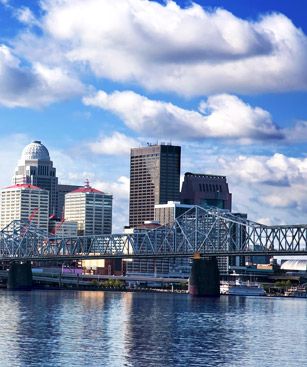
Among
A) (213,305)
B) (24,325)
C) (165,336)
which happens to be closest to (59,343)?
(165,336)

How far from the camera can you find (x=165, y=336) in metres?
112

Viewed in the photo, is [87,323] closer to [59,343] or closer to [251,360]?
[59,343]

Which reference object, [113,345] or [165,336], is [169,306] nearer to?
[165,336]

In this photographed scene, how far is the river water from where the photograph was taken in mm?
90938

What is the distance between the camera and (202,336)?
115 meters

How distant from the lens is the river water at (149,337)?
90.9 metres

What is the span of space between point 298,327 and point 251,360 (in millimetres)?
40502

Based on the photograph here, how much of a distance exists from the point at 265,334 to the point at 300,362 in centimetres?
2823

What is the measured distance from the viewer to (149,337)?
110500 mm

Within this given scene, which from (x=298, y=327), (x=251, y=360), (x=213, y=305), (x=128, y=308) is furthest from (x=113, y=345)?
(x=213, y=305)

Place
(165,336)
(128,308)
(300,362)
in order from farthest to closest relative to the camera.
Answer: (128,308) → (165,336) → (300,362)

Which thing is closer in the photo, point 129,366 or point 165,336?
point 129,366

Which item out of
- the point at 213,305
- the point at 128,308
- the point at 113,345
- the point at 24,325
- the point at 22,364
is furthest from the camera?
the point at 213,305

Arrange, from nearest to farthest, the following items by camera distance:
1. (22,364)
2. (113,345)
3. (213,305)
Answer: (22,364)
(113,345)
(213,305)
